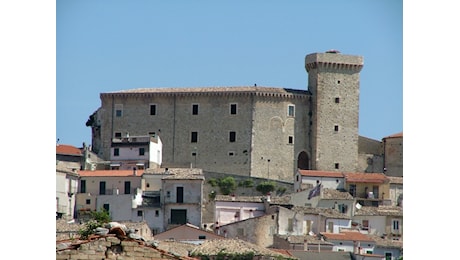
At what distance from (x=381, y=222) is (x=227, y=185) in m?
7.70

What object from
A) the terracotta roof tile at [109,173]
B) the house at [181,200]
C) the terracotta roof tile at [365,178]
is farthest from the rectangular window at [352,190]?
the terracotta roof tile at [109,173]

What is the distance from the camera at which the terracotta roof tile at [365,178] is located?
4369 cm

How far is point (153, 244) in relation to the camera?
8.04 metres

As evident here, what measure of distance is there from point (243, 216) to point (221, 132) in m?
10.2

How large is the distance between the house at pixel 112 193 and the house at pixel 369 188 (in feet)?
24.3

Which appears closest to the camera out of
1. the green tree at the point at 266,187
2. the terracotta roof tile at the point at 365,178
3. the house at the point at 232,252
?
the house at the point at 232,252

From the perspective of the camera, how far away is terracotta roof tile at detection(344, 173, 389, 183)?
43.7 metres

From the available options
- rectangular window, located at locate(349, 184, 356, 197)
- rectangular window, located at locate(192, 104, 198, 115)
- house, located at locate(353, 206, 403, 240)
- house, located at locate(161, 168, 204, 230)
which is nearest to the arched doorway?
rectangular window, located at locate(192, 104, 198, 115)

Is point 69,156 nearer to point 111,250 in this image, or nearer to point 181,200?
point 181,200

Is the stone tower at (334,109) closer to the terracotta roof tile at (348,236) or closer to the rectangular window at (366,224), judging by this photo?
the rectangular window at (366,224)

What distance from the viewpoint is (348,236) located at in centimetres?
3362

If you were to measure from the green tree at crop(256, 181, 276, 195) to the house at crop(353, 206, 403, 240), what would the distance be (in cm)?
559

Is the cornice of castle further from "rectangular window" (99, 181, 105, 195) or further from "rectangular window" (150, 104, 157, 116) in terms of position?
"rectangular window" (99, 181, 105, 195)

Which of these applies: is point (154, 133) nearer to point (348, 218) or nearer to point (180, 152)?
point (180, 152)
